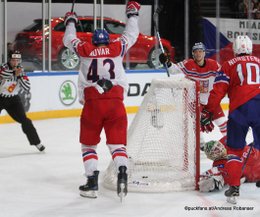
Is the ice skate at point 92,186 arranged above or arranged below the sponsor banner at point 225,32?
below

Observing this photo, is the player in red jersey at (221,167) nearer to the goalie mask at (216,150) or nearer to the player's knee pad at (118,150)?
the goalie mask at (216,150)

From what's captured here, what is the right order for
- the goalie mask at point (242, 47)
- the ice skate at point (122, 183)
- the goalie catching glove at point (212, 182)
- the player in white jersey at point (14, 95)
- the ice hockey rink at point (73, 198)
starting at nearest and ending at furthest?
the ice hockey rink at point (73, 198), the ice skate at point (122, 183), the goalie mask at point (242, 47), the goalie catching glove at point (212, 182), the player in white jersey at point (14, 95)

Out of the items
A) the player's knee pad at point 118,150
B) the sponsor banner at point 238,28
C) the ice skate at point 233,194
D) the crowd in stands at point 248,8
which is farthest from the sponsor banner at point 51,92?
the ice skate at point 233,194

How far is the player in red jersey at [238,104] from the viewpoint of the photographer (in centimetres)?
575

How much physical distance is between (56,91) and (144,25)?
116 inches

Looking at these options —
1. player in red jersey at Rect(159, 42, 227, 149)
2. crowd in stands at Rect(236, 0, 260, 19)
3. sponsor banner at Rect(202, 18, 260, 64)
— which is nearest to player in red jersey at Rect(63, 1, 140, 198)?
player in red jersey at Rect(159, 42, 227, 149)

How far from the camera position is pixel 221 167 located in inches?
250

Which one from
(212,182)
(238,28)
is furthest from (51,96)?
(212,182)

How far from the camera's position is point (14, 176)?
273 inches

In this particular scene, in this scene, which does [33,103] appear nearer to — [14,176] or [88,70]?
[14,176]

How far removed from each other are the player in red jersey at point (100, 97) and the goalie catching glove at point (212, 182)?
700 millimetres

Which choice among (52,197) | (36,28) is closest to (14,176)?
(52,197)

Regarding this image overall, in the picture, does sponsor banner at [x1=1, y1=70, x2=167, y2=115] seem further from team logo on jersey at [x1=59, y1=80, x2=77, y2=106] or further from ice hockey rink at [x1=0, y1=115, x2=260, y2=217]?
ice hockey rink at [x1=0, y1=115, x2=260, y2=217]

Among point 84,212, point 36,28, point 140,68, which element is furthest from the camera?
point 140,68
